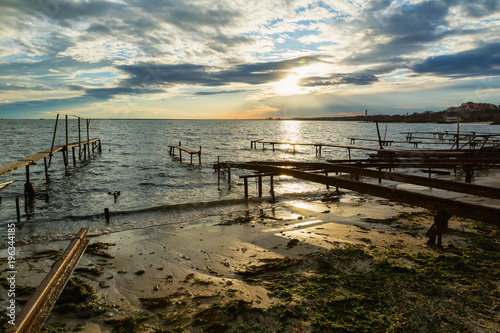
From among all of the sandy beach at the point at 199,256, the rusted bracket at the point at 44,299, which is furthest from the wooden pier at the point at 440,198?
the rusted bracket at the point at 44,299

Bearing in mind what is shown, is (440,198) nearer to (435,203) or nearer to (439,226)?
(435,203)

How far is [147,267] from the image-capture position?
18.3 feet

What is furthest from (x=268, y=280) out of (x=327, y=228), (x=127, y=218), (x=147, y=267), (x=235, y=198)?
(x=235, y=198)

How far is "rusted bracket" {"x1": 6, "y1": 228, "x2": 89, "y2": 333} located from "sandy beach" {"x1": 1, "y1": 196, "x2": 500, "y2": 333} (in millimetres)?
963

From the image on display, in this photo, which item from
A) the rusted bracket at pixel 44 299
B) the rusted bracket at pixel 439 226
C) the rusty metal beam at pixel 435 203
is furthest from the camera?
the rusted bracket at pixel 439 226

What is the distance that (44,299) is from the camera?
268cm

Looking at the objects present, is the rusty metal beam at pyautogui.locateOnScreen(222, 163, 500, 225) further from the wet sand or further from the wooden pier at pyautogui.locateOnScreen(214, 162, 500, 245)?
the wet sand

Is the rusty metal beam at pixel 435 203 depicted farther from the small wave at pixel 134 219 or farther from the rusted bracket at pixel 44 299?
the small wave at pixel 134 219

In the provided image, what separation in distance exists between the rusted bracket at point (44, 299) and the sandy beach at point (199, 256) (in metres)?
0.96

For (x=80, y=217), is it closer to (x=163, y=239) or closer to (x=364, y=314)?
(x=163, y=239)

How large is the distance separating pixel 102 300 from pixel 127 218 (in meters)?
6.02

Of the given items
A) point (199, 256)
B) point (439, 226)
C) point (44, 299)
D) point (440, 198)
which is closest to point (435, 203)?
point (440, 198)

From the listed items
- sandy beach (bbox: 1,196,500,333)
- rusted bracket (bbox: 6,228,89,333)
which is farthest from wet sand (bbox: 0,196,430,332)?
rusted bracket (bbox: 6,228,89,333)

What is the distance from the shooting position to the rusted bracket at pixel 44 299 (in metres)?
2.31
